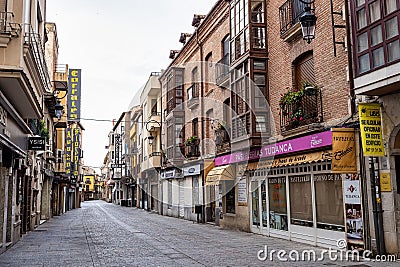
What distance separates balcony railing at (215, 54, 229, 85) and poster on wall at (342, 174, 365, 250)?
9.35 metres

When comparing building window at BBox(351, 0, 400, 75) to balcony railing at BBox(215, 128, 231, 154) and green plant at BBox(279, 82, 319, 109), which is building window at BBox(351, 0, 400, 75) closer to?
green plant at BBox(279, 82, 319, 109)

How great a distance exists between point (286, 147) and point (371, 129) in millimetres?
4075

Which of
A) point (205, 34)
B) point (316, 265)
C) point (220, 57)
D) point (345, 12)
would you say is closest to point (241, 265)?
point (316, 265)

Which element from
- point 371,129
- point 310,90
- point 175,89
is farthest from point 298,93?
point 175,89

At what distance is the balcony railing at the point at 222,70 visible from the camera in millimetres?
19888

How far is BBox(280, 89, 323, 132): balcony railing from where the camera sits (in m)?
12.9

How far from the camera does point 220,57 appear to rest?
21781mm

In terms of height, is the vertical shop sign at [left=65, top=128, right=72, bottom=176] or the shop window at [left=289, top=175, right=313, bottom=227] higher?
the vertical shop sign at [left=65, top=128, right=72, bottom=176]

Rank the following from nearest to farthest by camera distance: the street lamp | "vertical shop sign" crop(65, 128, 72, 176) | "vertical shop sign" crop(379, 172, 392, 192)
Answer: "vertical shop sign" crop(379, 172, 392, 192), the street lamp, "vertical shop sign" crop(65, 128, 72, 176)

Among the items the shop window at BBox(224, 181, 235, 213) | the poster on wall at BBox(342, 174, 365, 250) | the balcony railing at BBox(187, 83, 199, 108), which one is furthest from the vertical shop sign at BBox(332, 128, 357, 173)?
the balcony railing at BBox(187, 83, 199, 108)

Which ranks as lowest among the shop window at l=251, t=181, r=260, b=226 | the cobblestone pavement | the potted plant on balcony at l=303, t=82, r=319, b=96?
the cobblestone pavement

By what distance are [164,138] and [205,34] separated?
11.7 meters

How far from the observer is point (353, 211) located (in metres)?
11.2

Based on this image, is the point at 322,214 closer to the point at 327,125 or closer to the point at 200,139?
the point at 327,125
